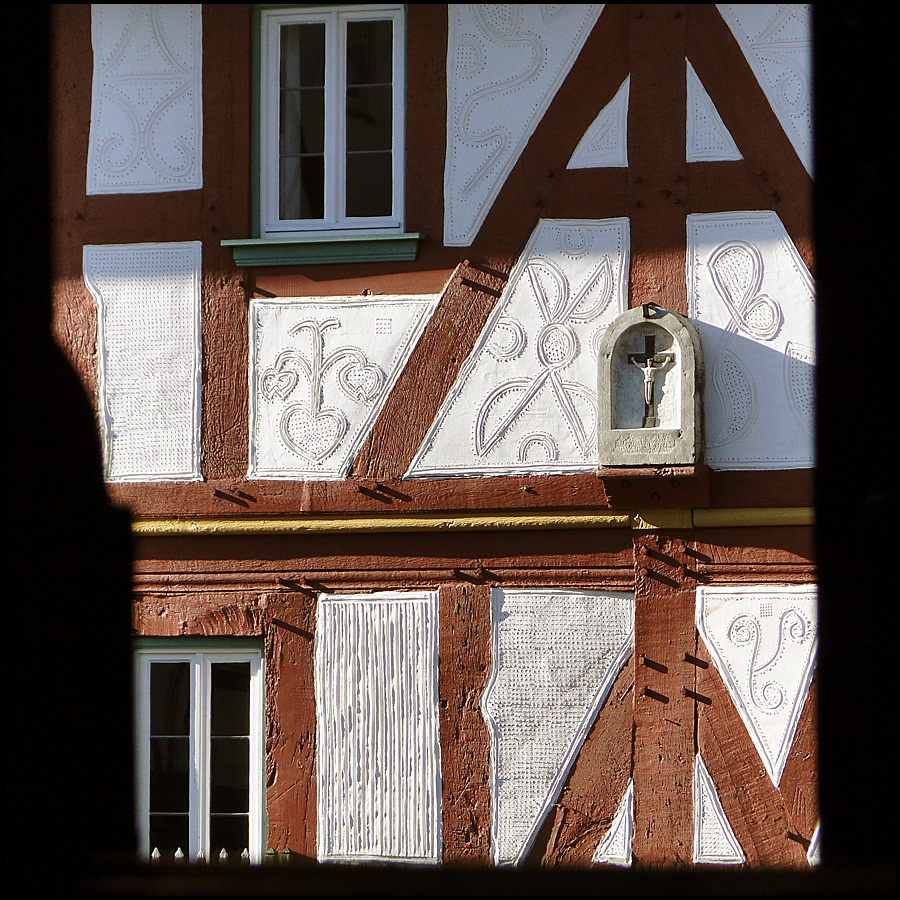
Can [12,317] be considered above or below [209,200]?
below

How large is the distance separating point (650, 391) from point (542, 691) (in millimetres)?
1445

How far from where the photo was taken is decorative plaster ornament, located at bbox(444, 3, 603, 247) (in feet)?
19.2

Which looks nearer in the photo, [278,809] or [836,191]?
[836,191]

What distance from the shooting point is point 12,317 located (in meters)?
1.73

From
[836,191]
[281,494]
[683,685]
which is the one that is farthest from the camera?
[281,494]

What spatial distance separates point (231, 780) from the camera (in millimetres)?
5930

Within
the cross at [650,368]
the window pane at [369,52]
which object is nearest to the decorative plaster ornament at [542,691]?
the cross at [650,368]

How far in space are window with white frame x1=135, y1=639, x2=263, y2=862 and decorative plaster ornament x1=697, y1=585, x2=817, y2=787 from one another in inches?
85.6

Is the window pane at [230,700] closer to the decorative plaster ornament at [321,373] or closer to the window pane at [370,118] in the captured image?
the decorative plaster ornament at [321,373]

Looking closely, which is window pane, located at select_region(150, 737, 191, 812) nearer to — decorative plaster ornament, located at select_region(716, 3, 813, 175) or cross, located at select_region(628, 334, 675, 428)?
cross, located at select_region(628, 334, 675, 428)

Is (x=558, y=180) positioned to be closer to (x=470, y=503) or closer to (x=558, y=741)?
(x=470, y=503)

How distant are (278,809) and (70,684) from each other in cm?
421

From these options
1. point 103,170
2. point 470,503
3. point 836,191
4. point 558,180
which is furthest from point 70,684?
point 103,170

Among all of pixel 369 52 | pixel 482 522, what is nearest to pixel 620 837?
pixel 482 522
